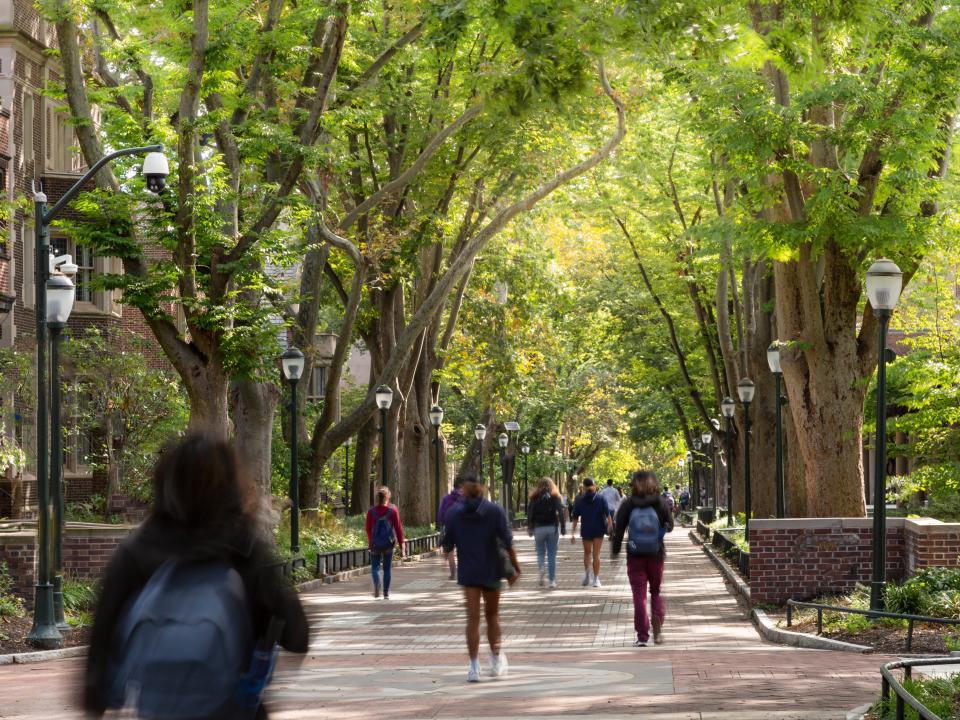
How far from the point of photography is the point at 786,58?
1493 cm

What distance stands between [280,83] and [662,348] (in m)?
31.3

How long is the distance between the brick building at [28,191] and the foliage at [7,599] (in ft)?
39.1

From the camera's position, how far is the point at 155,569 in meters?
4.42

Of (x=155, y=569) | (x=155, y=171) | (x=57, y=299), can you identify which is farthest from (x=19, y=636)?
(x=155, y=569)

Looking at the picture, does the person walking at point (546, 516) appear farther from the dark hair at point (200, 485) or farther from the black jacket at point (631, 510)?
the dark hair at point (200, 485)

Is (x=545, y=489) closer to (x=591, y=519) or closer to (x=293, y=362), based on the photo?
(x=591, y=519)

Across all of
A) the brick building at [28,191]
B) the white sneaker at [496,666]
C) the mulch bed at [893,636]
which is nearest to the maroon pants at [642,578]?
the mulch bed at [893,636]

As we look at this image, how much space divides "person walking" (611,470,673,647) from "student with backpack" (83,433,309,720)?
33.7ft

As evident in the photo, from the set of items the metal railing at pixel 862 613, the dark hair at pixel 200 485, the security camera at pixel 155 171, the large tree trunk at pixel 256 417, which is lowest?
the metal railing at pixel 862 613

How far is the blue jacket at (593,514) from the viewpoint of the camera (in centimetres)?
2361

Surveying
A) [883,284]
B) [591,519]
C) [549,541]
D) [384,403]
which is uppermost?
[883,284]

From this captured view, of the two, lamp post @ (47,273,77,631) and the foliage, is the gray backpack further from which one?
the foliage

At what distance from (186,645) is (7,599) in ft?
47.4

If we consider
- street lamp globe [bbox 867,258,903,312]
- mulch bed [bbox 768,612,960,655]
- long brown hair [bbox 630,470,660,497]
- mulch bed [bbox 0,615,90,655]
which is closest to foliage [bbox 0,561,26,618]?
mulch bed [bbox 0,615,90,655]
